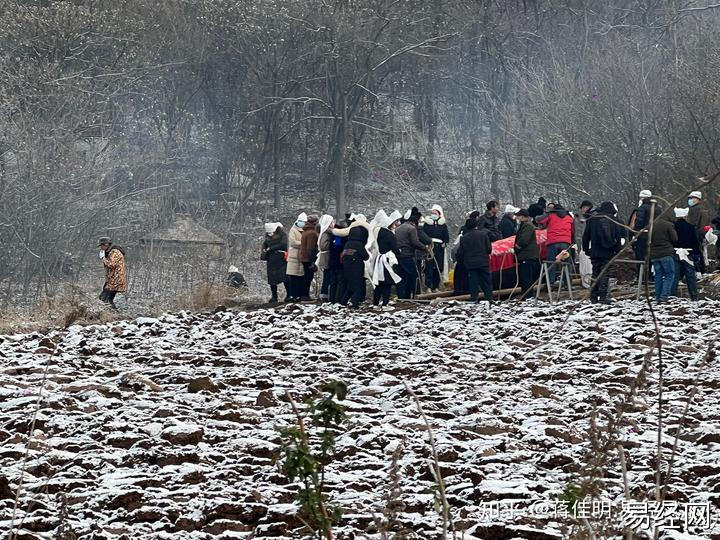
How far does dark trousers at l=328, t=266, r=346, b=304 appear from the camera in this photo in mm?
22422

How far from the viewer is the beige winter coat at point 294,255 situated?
23922 mm

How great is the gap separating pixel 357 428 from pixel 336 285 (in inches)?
606

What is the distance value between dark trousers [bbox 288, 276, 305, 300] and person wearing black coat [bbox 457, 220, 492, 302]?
4.31 m

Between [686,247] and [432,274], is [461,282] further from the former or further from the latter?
[686,247]

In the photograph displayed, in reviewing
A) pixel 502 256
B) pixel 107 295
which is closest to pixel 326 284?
pixel 502 256

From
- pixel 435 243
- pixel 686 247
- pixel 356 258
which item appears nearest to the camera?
pixel 686 247

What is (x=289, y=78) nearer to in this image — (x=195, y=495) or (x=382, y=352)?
(x=382, y=352)

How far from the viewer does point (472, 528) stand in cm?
520

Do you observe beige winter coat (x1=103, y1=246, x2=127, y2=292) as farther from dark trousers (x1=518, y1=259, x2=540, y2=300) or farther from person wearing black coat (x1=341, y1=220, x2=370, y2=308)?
dark trousers (x1=518, y1=259, x2=540, y2=300)

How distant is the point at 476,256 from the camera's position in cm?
2077

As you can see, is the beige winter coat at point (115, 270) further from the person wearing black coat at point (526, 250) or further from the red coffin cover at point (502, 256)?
the person wearing black coat at point (526, 250)

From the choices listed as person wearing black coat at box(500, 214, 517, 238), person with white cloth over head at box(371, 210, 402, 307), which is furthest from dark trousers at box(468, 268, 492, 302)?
person wearing black coat at box(500, 214, 517, 238)

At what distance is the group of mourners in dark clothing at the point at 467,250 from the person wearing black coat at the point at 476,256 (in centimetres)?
2

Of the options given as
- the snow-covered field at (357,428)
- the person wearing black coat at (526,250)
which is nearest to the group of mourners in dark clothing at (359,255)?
the person wearing black coat at (526,250)
